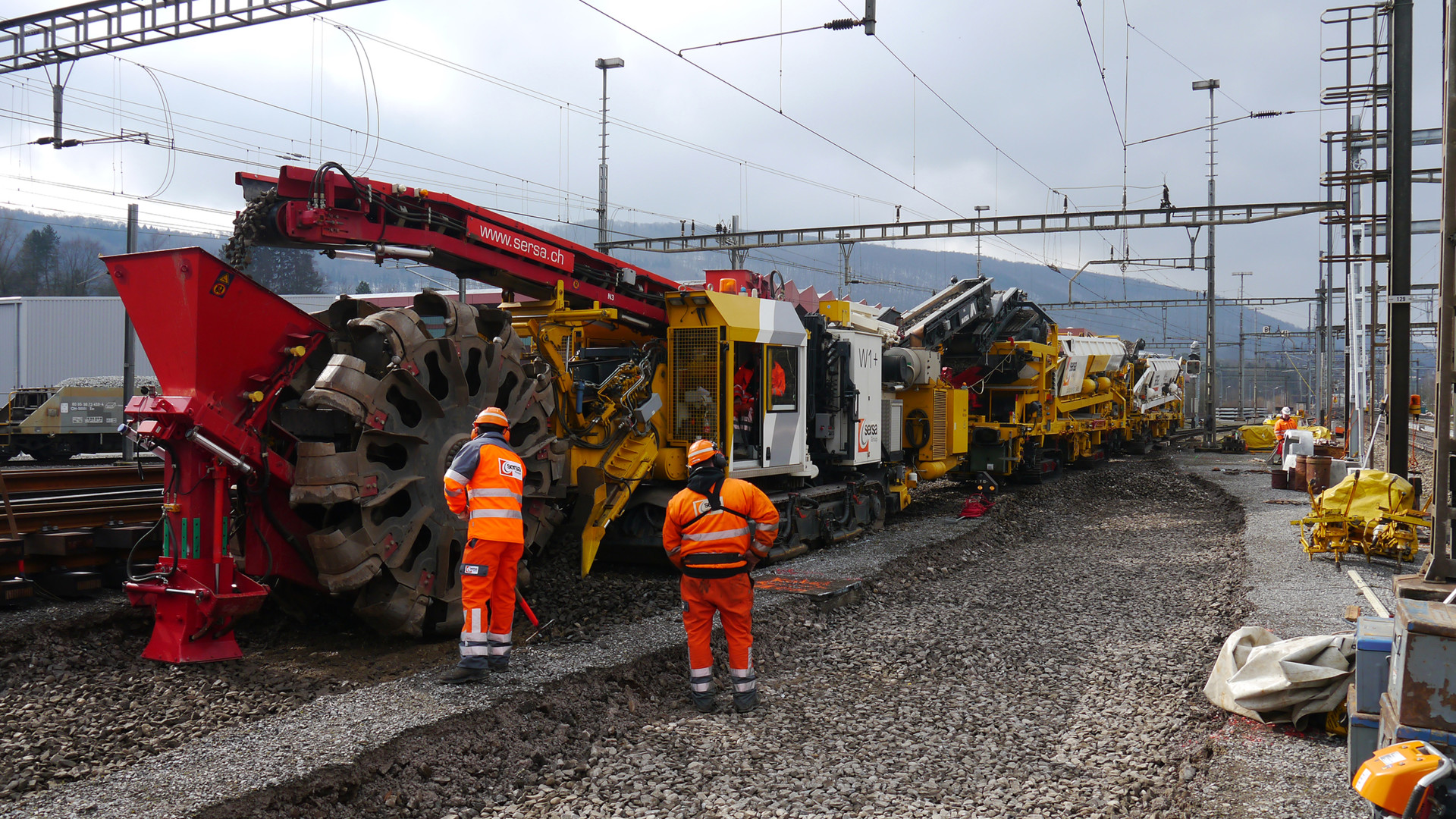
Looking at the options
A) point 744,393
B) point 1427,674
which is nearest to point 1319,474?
point 744,393

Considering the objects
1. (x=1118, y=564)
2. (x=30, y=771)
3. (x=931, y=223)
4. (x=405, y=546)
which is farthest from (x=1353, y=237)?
(x=30, y=771)

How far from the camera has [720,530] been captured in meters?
5.84

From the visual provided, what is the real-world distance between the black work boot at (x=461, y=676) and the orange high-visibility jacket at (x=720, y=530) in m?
1.34

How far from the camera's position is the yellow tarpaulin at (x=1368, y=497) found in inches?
379

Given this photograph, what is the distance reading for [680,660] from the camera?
679 centimetres

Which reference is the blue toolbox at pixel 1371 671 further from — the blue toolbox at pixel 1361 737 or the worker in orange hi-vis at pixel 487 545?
the worker in orange hi-vis at pixel 487 545

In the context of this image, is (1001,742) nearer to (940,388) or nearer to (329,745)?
(329,745)

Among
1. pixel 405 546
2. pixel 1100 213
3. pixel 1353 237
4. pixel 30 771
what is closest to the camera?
pixel 30 771

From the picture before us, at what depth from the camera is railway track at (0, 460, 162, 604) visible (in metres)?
7.09

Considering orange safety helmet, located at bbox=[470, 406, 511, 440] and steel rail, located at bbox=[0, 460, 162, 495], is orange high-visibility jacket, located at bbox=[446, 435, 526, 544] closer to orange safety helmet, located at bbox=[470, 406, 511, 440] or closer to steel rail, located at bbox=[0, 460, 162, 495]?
orange safety helmet, located at bbox=[470, 406, 511, 440]

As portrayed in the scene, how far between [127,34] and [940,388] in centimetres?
1178

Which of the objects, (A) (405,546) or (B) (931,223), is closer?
(A) (405,546)

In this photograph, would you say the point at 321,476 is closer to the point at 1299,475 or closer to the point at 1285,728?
the point at 1285,728

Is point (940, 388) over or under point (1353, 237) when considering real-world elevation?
under
